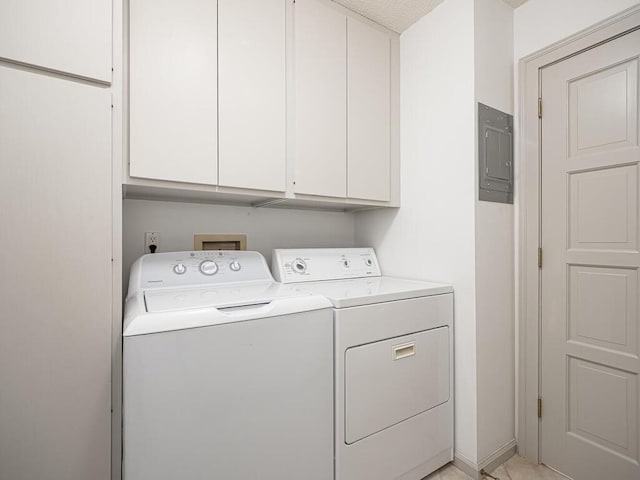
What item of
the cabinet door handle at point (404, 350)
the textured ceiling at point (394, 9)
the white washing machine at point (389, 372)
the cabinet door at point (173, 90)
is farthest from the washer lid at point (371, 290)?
the textured ceiling at point (394, 9)

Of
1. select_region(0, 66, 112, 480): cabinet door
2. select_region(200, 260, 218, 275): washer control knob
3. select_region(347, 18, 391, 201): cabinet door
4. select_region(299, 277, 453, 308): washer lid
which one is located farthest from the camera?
select_region(347, 18, 391, 201): cabinet door

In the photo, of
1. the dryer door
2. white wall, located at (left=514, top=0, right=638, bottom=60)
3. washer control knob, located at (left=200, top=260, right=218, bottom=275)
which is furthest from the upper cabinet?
the dryer door

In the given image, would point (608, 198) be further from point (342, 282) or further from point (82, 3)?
point (82, 3)

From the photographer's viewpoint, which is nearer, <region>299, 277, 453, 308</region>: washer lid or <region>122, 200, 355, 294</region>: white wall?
<region>299, 277, 453, 308</region>: washer lid

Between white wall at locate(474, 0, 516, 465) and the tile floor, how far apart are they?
93 millimetres

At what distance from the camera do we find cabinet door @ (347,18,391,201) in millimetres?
1820

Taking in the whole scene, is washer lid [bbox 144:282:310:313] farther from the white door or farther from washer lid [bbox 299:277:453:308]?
the white door

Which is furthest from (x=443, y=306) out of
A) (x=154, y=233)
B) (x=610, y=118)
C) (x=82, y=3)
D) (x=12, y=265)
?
(x=82, y=3)

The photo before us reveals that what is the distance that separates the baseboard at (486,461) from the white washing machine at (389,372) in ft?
0.18

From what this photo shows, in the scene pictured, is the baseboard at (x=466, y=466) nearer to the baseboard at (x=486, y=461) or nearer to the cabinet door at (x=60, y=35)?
the baseboard at (x=486, y=461)

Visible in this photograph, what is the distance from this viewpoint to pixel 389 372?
1.43 metres

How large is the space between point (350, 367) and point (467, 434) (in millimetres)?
831

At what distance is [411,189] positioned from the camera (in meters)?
1.94

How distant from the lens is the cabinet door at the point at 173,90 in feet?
4.06
